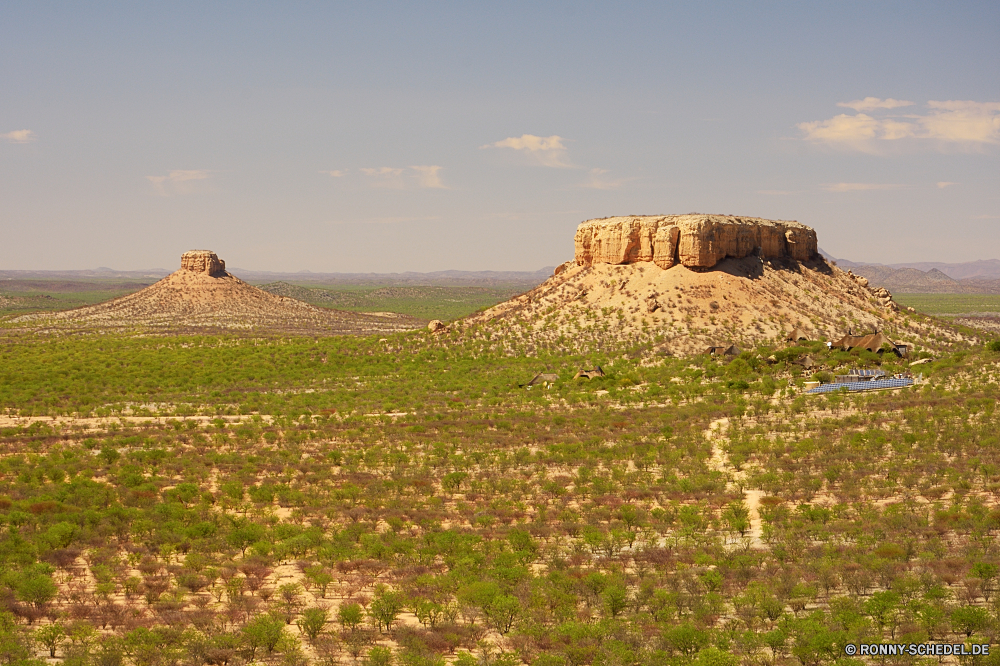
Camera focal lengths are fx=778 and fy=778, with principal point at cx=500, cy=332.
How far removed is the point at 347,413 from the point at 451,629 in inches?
895

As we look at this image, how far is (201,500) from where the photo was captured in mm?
20531

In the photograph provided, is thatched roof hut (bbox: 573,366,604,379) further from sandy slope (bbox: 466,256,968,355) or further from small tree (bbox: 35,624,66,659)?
small tree (bbox: 35,624,66,659)

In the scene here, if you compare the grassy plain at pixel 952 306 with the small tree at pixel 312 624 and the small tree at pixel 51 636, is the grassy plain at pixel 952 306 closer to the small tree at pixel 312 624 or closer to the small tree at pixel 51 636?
the small tree at pixel 312 624

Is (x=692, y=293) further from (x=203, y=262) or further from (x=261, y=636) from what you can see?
(x=203, y=262)

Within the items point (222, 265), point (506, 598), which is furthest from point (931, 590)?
point (222, 265)

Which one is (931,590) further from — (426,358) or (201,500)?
(426,358)

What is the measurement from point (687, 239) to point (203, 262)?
8830cm

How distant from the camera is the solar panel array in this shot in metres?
35.6

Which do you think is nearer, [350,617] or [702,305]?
[350,617]

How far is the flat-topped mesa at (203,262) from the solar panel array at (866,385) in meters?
106

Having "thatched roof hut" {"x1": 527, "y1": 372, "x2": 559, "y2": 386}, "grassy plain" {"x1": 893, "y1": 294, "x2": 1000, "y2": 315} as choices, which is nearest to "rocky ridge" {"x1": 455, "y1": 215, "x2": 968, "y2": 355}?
"thatched roof hut" {"x1": 527, "y1": 372, "x2": 559, "y2": 386}

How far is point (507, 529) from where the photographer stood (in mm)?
17781

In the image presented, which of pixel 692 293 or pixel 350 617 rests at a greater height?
pixel 692 293

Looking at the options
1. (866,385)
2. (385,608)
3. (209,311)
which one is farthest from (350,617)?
(209,311)
